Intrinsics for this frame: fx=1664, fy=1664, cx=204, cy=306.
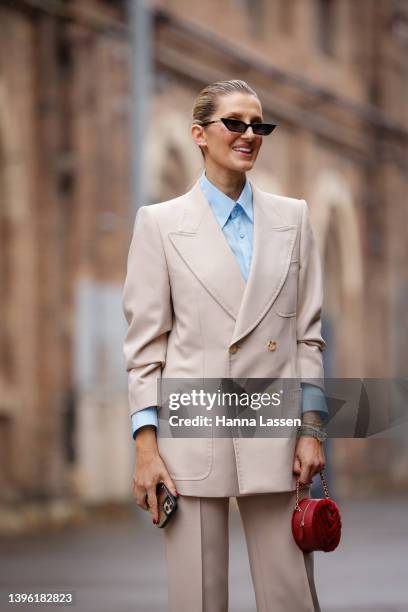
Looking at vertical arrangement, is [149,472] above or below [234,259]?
below

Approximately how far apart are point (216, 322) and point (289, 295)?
0.19 metres

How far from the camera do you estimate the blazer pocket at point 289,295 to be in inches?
152

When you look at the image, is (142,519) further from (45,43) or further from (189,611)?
(189,611)

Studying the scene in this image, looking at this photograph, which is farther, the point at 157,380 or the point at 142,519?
the point at 142,519

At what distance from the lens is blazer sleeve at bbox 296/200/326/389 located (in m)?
3.88

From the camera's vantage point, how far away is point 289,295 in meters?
3.90

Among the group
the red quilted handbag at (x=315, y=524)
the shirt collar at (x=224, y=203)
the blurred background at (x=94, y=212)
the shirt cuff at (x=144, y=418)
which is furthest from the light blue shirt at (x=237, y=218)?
the blurred background at (x=94, y=212)

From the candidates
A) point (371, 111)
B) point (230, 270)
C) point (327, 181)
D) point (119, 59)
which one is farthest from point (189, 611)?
point (371, 111)

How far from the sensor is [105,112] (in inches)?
655

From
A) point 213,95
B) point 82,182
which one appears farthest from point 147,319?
point 82,182

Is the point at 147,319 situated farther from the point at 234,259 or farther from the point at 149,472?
the point at 149,472

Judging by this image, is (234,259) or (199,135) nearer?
(234,259)

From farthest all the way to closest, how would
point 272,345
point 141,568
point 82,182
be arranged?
point 82,182, point 141,568, point 272,345

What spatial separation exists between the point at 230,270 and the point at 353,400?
538 mm
